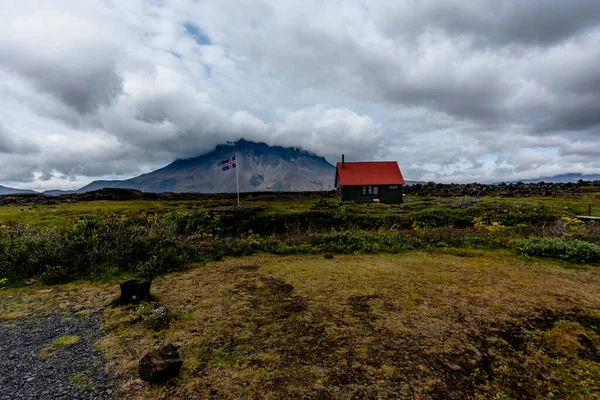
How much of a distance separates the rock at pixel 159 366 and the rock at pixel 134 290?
3099mm

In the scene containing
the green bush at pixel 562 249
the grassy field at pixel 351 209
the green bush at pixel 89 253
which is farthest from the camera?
the grassy field at pixel 351 209

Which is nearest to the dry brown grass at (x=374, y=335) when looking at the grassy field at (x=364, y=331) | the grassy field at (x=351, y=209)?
the grassy field at (x=364, y=331)

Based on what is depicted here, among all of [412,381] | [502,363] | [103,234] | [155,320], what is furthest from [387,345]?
[103,234]

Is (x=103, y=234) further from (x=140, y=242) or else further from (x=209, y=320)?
(x=209, y=320)

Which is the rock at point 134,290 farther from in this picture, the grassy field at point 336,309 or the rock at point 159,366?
the rock at point 159,366

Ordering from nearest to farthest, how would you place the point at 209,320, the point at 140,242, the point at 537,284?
the point at 209,320 < the point at 537,284 < the point at 140,242

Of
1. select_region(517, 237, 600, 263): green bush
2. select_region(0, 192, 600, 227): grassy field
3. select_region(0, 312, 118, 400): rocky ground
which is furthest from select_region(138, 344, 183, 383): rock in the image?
select_region(0, 192, 600, 227): grassy field

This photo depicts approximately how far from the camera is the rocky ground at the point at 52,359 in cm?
360

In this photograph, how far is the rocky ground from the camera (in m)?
3.60

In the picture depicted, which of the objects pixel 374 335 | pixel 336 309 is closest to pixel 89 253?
pixel 336 309

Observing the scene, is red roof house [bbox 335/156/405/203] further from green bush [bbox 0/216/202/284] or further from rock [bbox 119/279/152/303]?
rock [bbox 119/279/152/303]

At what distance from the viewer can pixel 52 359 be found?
4.29 meters

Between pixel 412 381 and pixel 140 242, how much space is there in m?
9.13

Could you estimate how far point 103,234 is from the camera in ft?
32.7
